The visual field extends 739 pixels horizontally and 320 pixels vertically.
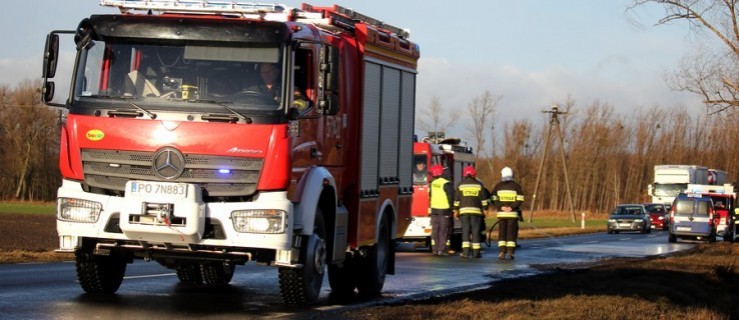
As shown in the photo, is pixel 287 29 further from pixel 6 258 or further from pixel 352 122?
pixel 6 258

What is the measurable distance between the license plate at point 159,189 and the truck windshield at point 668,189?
57.5m

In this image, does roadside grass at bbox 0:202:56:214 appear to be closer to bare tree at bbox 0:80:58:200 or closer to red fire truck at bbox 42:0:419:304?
bare tree at bbox 0:80:58:200

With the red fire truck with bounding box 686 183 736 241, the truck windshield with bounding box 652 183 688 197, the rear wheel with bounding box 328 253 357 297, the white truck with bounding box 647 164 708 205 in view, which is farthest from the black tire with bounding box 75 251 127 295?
the truck windshield with bounding box 652 183 688 197

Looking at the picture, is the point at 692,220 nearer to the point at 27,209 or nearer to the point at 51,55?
the point at 51,55

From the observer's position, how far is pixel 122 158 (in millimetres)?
10773

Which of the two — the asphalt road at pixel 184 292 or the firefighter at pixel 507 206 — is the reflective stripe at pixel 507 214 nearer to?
the firefighter at pixel 507 206

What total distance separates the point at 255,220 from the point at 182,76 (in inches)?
61.1

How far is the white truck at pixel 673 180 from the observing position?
212 feet

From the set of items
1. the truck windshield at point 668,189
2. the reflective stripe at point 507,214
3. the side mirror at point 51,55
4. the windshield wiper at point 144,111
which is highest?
the truck windshield at point 668,189

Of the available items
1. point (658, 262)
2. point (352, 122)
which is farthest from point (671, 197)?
point (352, 122)

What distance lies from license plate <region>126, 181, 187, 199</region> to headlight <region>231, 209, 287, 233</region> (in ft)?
1.65

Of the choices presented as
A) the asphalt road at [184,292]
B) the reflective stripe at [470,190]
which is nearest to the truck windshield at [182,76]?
the asphalt road at [184,292]

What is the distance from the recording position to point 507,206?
73.7 ft

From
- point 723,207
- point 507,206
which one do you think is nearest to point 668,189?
point 723,207
